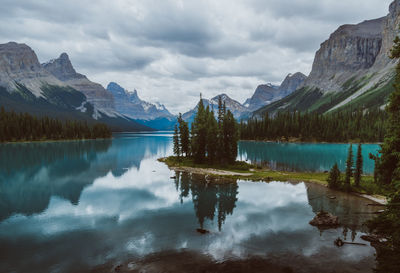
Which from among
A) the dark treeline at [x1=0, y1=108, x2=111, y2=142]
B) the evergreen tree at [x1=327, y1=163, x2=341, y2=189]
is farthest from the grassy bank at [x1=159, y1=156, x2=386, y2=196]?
the dark treeline at [x1=0, y1=108, x2=111, y2=142]

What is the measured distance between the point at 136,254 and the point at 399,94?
25.7 metres

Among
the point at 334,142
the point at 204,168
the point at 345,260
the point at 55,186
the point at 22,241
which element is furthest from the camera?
the point at 334,142

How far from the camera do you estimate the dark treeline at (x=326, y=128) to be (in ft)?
562

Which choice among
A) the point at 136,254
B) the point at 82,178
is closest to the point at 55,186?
the point at 82,178

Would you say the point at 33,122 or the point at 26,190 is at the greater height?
the point at 33,122

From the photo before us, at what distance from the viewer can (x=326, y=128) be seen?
17888 cm

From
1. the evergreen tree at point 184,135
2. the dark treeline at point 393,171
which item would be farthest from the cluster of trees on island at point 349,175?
the evergreen tree at point 184,135

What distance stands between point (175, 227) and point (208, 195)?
1595 cm

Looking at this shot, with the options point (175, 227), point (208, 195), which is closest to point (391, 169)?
point (175, 227)

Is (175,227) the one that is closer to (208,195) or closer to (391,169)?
(208,195)

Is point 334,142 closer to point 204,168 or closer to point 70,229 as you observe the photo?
point 204,168

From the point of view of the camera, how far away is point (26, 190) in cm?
5069

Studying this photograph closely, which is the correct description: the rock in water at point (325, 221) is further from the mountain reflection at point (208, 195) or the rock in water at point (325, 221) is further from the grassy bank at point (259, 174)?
the grassy bank at point (259, 174)

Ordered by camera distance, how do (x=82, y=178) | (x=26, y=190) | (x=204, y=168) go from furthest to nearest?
(x=204, y=168), (x=82, y=178), (x=26, y=190)
